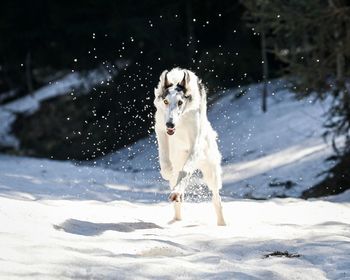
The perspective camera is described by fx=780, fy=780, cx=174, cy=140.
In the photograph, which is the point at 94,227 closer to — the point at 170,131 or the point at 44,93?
the point at 170,131

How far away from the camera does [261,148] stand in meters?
20.9

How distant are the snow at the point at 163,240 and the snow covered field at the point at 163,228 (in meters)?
0.01

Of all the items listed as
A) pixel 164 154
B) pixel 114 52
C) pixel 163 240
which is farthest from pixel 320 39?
pixel 114 52

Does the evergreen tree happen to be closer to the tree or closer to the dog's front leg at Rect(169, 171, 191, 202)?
the tree

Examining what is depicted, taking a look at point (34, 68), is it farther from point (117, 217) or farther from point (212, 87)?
point (117, 217)

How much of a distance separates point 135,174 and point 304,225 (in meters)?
10.4

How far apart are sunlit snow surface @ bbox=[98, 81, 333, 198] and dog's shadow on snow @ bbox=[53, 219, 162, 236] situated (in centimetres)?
645

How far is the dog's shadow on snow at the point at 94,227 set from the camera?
317 inches

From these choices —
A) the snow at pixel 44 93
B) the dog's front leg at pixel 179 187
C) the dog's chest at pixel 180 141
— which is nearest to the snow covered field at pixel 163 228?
the dog's front leg at pixel 179 187

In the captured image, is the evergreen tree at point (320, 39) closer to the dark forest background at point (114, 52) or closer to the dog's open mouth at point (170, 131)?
the dog's open mouth at point (170, 131)

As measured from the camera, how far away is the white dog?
28.3ft

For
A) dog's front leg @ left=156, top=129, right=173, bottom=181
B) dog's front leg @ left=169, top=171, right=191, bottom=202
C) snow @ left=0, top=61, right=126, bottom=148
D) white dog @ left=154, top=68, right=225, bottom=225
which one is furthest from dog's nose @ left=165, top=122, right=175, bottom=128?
snow @ left=0, top=61, right=126, bottom=148

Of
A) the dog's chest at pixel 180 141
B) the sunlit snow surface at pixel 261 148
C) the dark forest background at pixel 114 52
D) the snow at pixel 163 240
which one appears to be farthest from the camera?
the dark forest background at pixel 114 52

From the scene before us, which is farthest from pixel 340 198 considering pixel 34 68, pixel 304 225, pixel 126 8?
pixel 34 68
